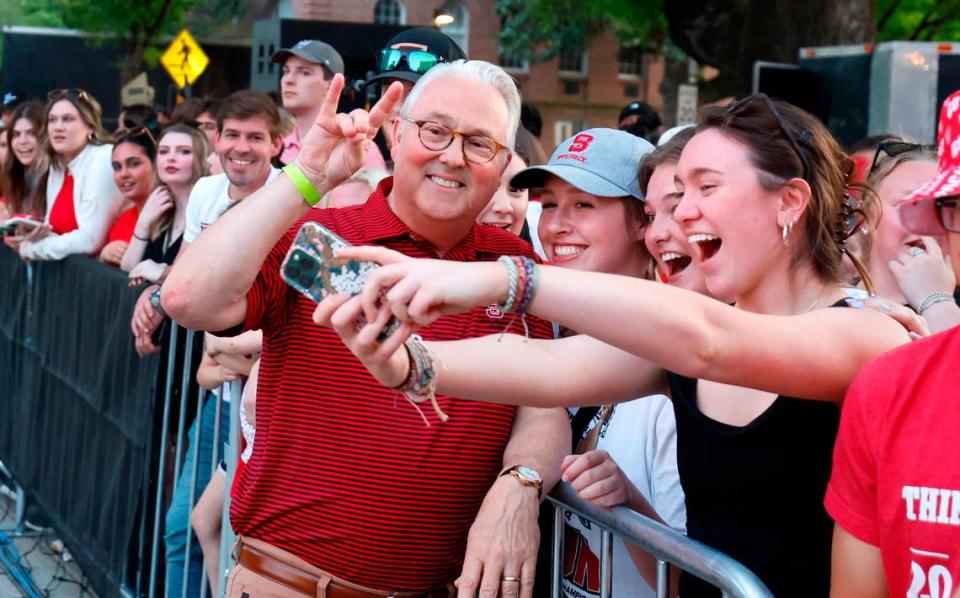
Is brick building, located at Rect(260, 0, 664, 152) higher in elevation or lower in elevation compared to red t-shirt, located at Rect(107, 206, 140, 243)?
higher

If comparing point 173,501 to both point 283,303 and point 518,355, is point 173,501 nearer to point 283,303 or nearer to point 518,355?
point 283,303

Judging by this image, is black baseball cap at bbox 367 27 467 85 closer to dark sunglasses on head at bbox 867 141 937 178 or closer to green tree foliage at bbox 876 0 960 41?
dark sunglasses on head at bbox 867 141 937 178

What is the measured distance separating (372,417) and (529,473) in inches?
17.0

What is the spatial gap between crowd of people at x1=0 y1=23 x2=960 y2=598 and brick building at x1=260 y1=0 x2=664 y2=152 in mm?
41706

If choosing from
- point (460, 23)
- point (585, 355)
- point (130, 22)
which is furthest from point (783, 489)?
point (460, 23)

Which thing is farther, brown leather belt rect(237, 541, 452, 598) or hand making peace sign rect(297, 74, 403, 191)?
brown leather belt rect(237, 541, 452, 598)

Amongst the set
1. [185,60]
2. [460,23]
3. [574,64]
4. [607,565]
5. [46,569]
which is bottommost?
[46,569]

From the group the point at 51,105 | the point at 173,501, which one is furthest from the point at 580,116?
the point at 173,501

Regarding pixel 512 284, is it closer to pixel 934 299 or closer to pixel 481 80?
pixel 481 80

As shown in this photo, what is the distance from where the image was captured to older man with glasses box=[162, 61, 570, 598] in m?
3.28

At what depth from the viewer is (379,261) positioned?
7.18ft

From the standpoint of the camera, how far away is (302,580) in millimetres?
3465

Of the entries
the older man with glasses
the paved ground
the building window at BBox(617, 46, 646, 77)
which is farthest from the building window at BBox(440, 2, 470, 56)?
the older man with glasses

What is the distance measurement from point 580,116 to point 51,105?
133 ft
